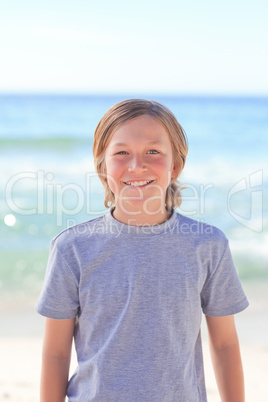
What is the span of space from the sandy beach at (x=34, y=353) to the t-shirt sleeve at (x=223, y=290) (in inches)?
73.9

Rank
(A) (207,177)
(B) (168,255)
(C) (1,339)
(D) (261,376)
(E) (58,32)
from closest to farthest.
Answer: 1. (B) (168,255)
2. (D) (261,376)
3. (C) (1,339)
4. (A) (207,177)
5. (E) (58,32)

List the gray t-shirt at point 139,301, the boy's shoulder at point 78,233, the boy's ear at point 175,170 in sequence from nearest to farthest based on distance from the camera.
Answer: the gray t-shirt at point 139,301 → the boy's shoulder at point 78,233 → the boy's ear at point 175,170

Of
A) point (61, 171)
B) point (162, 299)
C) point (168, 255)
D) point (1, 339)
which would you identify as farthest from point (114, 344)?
point (61, 171)

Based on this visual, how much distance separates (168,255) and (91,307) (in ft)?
0.91

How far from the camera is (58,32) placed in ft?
99.7

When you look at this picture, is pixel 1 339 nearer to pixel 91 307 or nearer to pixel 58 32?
pixel 91 307

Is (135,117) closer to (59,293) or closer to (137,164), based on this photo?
(137,164)

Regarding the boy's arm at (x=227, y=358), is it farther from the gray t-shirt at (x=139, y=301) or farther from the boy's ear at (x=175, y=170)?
the boy's ear at (x=175, y=170)

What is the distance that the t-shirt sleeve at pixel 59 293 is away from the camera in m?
1.57

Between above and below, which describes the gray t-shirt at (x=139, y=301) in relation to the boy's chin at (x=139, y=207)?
below

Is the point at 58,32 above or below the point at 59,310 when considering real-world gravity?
above

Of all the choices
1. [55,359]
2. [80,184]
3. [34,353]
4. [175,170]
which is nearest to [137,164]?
[175,170]

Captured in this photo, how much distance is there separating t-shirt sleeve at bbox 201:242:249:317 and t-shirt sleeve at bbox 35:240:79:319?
40cm

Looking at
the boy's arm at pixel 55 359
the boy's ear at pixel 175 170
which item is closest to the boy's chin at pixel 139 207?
the boy's ear at pixel 175 170
